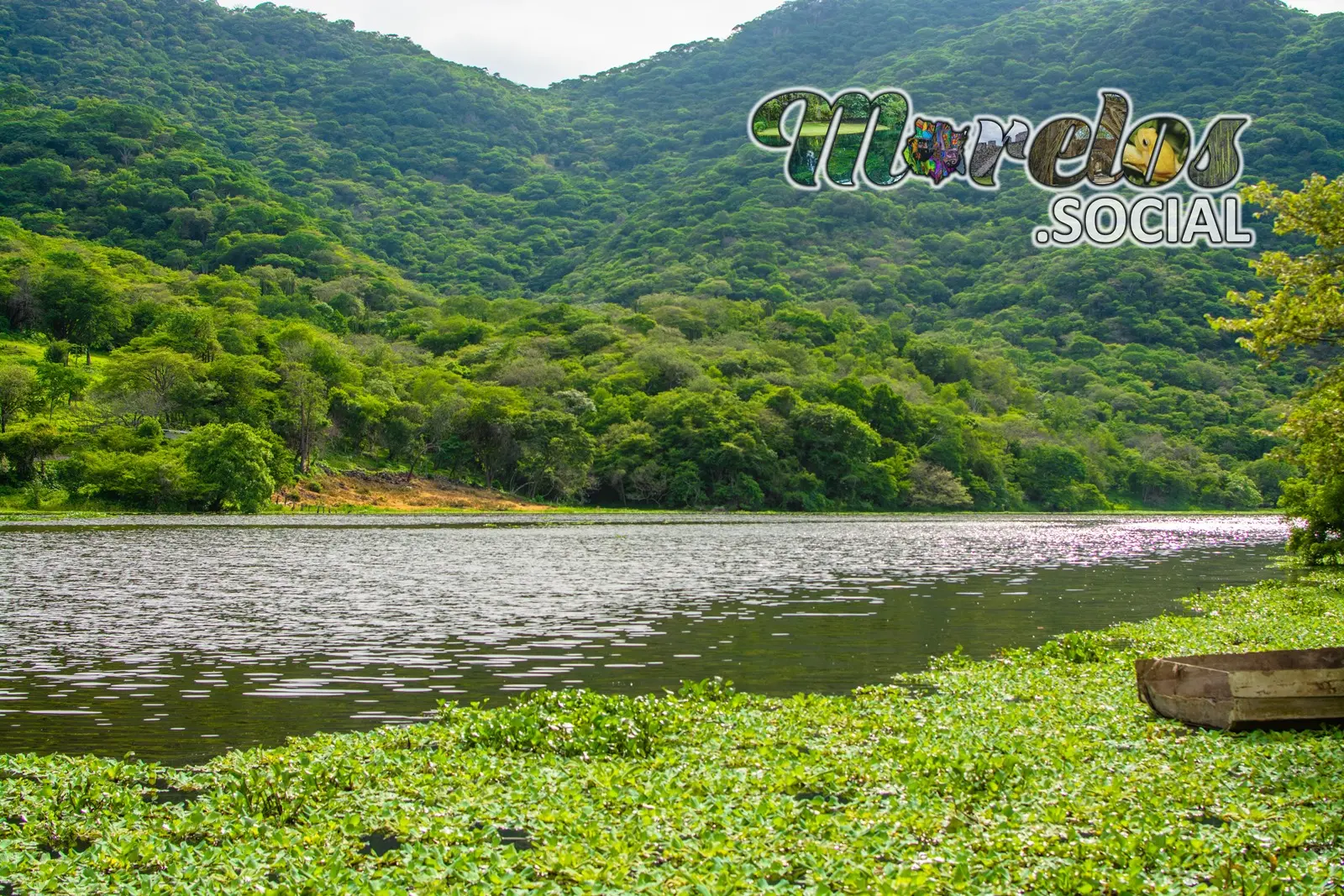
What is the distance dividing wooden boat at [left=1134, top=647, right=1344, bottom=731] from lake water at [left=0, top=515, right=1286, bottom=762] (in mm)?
6256

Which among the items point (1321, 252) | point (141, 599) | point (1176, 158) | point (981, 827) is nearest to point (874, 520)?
point (1176, 158)

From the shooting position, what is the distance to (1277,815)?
12.1 m

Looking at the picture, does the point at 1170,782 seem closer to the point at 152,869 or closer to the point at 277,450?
the point at 152,869

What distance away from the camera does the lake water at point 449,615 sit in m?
19.0

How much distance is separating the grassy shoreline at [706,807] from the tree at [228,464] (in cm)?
7386

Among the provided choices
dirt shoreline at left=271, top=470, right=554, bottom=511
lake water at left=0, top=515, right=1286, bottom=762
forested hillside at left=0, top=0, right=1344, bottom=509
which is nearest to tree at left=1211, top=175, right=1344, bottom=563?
lake water at left=0, top=515, right=1286, bottom=762

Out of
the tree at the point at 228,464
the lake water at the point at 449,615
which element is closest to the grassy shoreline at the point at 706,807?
the lake water at the point at 449,615

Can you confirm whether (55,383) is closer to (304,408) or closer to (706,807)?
(304,408)

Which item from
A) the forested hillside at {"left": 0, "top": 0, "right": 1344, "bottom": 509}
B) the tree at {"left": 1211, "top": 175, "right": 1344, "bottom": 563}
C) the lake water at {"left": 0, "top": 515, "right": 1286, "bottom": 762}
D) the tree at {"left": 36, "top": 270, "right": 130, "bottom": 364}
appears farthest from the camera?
the tree at {"left": 36, "top": 270, "right": 130, "bottom": 364}

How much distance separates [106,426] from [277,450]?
13.5m

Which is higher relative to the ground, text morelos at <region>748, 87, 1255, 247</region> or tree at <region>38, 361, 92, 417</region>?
text morelos at <region>748, 87, 1255, 247</region>

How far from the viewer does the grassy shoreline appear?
10.3m

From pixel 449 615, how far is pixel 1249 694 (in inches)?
848

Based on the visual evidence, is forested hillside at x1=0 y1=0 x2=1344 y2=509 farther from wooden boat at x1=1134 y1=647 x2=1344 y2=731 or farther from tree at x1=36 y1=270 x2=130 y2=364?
wooden boat at x1=1134 y1=647 x2=1344 y2=731
